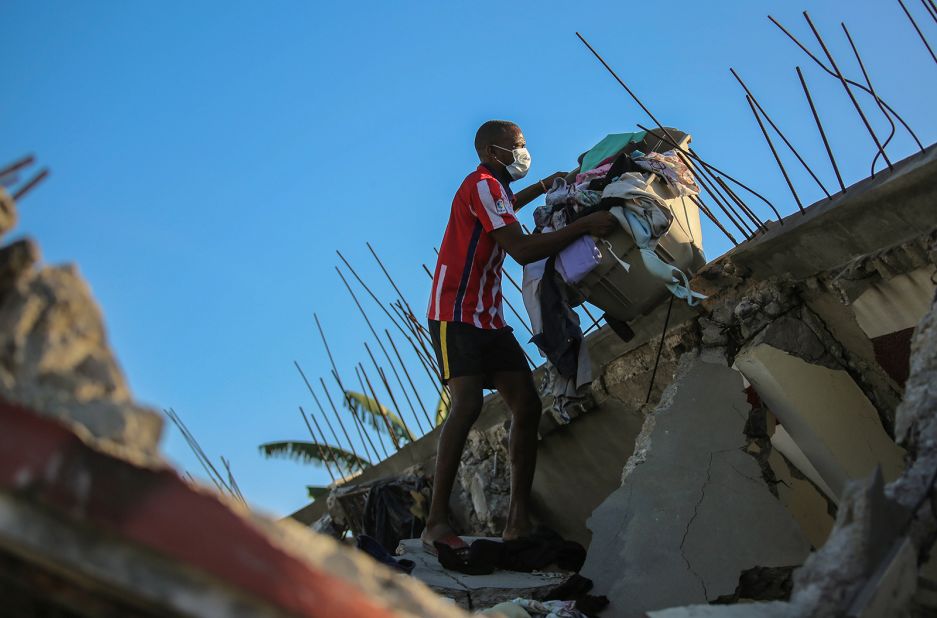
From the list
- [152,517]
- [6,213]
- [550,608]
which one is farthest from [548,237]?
[152,517]

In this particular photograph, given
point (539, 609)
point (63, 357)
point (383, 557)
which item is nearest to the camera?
Result: point (63, 357)

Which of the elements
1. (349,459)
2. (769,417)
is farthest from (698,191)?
(349,459)

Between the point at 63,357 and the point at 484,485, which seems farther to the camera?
the point at 484,485

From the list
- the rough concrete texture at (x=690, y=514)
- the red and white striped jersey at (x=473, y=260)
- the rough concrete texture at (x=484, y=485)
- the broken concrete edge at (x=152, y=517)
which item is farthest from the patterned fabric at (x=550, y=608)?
the broken concrete edge at (x=152, y=517)

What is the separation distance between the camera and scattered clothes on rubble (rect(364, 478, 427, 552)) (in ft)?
16.6

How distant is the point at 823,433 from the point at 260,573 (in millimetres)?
2627

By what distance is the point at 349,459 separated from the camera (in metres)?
14.8

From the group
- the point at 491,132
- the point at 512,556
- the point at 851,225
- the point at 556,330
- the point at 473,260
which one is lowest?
the point at 512,556

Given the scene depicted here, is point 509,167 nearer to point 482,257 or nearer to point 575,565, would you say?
point 482,257

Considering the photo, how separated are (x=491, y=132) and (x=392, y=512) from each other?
2080 mm

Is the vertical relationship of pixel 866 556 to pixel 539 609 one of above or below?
below

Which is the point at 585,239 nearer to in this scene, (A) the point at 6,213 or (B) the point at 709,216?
(B) the point at 709,216

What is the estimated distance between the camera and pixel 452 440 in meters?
3.91

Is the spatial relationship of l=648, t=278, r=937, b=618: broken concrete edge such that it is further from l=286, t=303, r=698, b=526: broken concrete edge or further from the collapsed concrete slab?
l=286, t=303, r=698, b=526: broken concrete edge
